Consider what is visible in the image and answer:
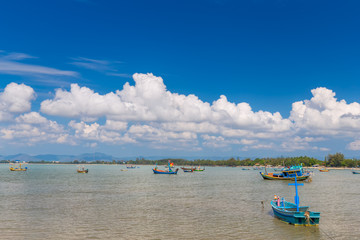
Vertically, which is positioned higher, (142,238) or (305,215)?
(305,215)

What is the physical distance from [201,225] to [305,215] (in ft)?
34.1

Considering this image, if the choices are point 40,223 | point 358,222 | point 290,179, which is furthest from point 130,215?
point 290,179

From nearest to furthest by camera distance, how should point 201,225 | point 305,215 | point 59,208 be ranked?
1. point 305,215
2. point 201,225
3. point 59,208

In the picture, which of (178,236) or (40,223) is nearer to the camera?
(178,236)

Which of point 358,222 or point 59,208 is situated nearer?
point 358,222

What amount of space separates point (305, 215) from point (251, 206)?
15.8 metres

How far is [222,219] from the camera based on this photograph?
35.8 m

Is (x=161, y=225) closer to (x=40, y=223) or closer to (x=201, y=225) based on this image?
(x=201, y=225)

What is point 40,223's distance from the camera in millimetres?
33344

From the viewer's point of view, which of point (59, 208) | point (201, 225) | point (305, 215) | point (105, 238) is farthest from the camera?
point (59, 208)

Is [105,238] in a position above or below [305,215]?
below

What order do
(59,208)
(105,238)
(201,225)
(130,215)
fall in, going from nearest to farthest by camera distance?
(105,238), (201,225), (130,215), (59,208)

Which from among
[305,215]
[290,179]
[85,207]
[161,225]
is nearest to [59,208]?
[85,207]

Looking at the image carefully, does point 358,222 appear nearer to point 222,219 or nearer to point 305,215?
point 305,215
